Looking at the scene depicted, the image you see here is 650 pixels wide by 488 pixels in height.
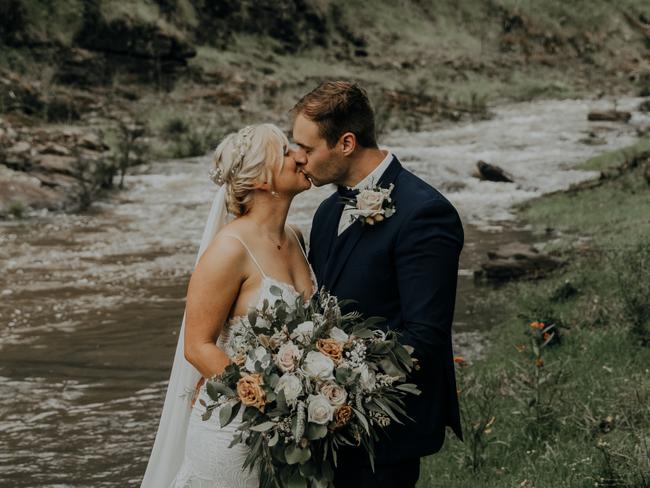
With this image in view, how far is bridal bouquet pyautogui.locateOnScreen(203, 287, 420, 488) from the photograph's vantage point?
124 inches

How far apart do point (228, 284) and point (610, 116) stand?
28.5m

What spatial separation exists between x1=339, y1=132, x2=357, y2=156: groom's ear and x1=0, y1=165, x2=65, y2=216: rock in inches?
569

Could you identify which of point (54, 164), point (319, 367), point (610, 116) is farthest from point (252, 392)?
point (610, 116)

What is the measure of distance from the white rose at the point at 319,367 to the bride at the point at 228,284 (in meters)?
0.49

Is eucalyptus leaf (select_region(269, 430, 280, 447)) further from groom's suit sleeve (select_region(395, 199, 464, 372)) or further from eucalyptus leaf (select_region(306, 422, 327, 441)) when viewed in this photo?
groom's suit sleeve (select_region(395, 199, 464, 372))

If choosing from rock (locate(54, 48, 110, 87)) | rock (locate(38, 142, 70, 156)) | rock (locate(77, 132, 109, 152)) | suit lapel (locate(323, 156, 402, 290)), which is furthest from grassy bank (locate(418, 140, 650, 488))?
rock (locate(54, 48, 110, 87))

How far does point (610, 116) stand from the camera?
99.9 ft

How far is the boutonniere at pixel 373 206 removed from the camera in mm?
3541

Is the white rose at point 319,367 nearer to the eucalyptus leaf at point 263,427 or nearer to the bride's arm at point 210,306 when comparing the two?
the eucalyptus leaf at point 263,427

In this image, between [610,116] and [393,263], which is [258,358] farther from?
[610,116]

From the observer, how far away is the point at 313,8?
1795 inches

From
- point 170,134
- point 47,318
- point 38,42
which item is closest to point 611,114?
point 170,134

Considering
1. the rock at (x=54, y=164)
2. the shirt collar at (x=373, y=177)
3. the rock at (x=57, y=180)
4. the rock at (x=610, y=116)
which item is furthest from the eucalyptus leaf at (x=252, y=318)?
the rock at (x=610, y=116)

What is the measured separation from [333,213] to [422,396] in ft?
2.69
